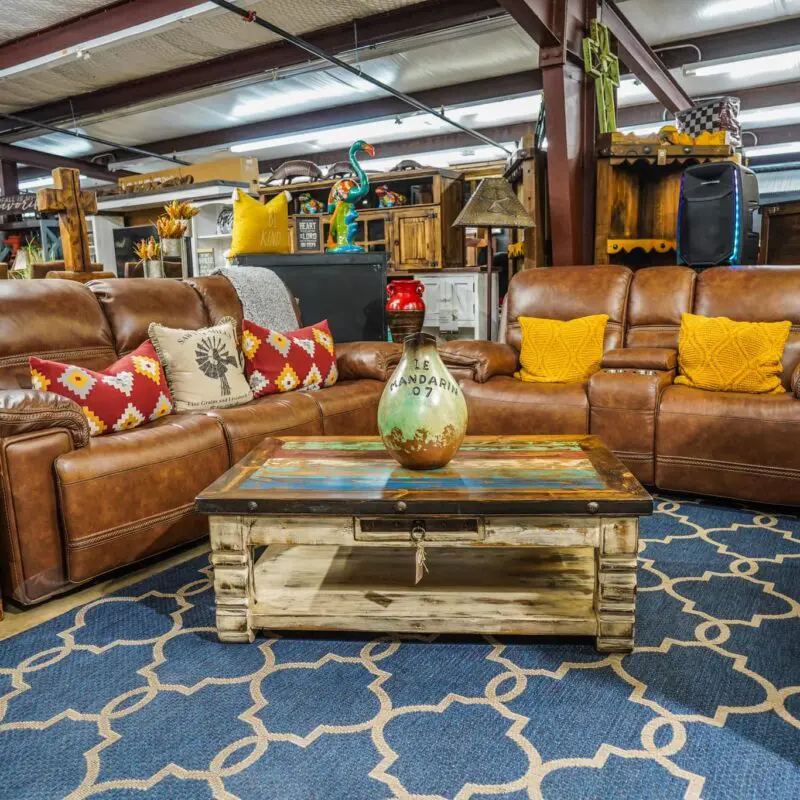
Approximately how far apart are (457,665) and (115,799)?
0.83m

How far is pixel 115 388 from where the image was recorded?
2504 mm

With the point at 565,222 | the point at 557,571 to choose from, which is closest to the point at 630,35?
the point at 565,222

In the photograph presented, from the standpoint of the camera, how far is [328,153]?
11.0 metres

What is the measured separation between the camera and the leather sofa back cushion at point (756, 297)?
3.15m

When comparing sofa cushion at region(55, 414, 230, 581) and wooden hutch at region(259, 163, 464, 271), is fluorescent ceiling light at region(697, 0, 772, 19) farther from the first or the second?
sofa cushion at region(55, 414, 230, 581)

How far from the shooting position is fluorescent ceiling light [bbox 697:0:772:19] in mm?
5715

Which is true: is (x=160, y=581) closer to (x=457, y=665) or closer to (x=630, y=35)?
(x=457, y=665)

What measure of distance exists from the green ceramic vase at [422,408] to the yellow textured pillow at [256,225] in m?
2.67

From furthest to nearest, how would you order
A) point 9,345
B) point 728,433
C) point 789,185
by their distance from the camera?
point 789,185 → point 728,433 → point 9,345

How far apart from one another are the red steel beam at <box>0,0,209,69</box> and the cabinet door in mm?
3972

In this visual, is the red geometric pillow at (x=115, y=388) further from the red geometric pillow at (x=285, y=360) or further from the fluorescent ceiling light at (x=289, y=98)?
the fluorescent ceiling light at (x=289, y=98)

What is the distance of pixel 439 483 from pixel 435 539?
0.15 metres

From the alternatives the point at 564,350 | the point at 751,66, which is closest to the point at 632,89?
the point at 751,66

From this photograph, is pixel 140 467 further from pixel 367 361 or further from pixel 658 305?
pixel 658 305
